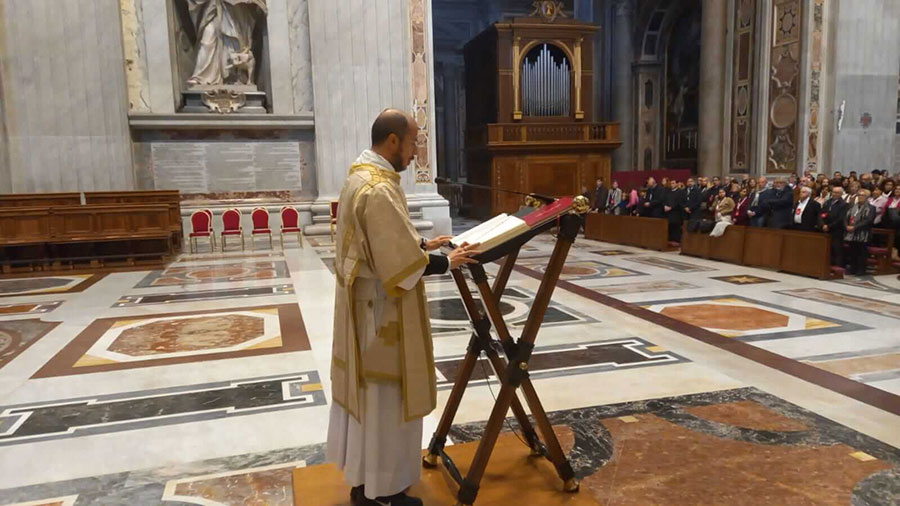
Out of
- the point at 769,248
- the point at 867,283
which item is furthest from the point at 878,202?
the point at 867,283

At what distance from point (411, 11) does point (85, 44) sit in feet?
20.5

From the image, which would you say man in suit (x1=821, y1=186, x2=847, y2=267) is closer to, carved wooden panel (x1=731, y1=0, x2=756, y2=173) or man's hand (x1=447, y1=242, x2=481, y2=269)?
carved wooden panel (x1=731, y1=0, x2=756, y2=173)

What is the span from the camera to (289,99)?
13.6m

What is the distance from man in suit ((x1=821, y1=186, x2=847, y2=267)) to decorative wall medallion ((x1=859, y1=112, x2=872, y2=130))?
6.89m

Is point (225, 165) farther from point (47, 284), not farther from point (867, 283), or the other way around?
point (867, 283)

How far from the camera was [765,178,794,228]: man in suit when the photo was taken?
9.16 m

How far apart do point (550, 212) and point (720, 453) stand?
1.62 meters

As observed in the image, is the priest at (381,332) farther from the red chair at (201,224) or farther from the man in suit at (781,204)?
the red chair at (201,224)

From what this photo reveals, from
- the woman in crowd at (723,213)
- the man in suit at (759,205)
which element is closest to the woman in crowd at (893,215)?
the man in suit at (759,205)

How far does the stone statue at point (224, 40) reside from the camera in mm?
13133

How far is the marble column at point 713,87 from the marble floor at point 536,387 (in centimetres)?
833

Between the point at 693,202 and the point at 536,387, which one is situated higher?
the point at 693,202

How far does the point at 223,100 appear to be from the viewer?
1323 cm

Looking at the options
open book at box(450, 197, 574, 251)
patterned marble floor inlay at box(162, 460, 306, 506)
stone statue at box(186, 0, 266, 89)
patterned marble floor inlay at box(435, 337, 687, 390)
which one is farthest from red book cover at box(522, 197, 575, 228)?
stone statue at box(186, 0, 266, 89)
